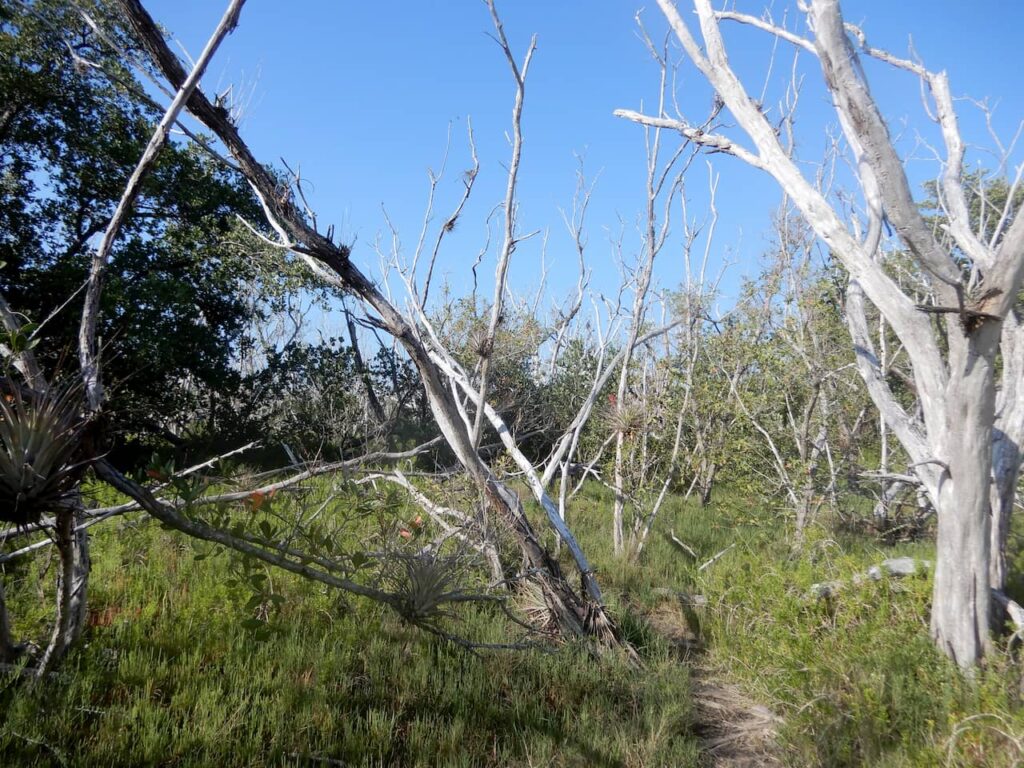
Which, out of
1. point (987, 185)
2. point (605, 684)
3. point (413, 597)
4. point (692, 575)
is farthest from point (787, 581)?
point (987, 185)

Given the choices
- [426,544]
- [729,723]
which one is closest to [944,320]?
[729,723]

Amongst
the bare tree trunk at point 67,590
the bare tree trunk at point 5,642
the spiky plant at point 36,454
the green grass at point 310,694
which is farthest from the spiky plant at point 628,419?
the spiky plant at point 36,454

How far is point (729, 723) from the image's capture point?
11.9 feet

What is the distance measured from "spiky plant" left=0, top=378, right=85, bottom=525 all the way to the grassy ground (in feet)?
4.35

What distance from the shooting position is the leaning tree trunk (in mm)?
3646

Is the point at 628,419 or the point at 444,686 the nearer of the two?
the point at 444,686

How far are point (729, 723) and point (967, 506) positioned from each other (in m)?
1.93

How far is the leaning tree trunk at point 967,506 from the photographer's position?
365cm

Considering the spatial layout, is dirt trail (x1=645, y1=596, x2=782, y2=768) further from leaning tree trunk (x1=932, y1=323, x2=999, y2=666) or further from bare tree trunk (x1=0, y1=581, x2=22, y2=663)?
bare tree trunk (x1=0, y1=581, x2=22, y2=663)

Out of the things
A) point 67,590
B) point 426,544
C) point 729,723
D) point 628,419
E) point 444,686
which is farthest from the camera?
point 628,419

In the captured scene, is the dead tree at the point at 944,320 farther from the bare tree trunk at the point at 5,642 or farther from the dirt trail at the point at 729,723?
the bare tree trunk at the point at 5,642

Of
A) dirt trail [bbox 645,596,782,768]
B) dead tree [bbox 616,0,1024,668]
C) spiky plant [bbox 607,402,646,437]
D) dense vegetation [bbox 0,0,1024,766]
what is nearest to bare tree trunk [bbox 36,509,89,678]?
dense vegetation [bbox 0,0,1024,766]

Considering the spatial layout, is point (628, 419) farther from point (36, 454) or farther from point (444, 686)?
point (36, 454)

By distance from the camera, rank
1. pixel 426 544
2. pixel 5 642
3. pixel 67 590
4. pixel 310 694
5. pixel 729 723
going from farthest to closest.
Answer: pixel 426 544
pixel 729 723
pixel 310 694
pixel 5 642
pixel 67 590
